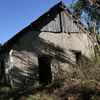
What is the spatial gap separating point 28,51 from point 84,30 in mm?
5462

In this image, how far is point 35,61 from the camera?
20.7m

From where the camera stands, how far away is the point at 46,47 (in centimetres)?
2127

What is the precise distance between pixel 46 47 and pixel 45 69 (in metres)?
1.80

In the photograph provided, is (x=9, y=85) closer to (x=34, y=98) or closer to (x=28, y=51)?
(x=28, y=51)

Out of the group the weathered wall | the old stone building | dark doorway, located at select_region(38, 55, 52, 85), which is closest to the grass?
the weathered wall

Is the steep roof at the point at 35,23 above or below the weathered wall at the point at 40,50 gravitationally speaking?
above

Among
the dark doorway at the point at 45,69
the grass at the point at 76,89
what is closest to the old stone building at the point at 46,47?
the dark doorway at the point at 45,69

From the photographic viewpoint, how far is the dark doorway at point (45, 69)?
21438 mm

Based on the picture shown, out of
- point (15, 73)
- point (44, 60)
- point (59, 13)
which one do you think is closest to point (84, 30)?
point (59, 13)

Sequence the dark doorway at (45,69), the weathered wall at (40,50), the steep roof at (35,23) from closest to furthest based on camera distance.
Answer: the steep roof at (35,23), the weathered wall at (40,50), the dark doorway at (45,69)

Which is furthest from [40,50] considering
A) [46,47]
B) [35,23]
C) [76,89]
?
[76,89]

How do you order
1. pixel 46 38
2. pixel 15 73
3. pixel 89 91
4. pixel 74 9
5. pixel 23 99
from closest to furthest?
1. pixel 89 91
2. pixel 23 99
3. pixel 15 73
4. pixel 46 38
5. pixel 74 9

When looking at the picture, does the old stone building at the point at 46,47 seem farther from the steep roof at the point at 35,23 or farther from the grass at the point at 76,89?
the grass at the point at 76,89

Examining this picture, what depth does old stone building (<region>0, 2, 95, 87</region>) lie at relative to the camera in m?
20.1
